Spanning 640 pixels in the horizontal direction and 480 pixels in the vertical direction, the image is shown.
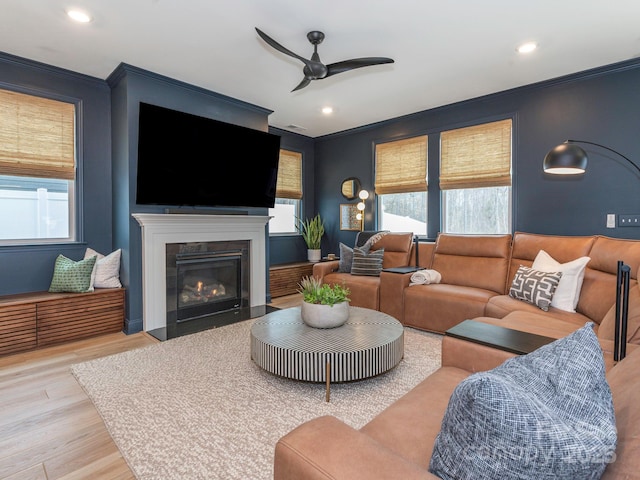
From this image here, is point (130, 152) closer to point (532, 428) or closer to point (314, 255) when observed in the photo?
point (314, 255)

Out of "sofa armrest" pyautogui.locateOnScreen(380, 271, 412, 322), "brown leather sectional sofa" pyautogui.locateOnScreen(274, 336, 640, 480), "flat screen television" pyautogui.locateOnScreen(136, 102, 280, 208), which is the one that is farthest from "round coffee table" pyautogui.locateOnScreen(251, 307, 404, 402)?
"flat screen television" pyautogui.locateOnScreen(136, 102, 280, 208)

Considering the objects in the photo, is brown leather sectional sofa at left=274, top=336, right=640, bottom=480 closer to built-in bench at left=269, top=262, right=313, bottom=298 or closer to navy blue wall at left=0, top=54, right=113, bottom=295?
navy blue wall at left=0, top=54, right=113, bottom=295

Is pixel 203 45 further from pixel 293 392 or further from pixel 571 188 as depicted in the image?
pixel 571 188

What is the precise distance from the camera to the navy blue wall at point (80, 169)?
128 inches

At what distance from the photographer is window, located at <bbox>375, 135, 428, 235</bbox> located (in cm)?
478

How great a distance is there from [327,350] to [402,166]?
11.5 feet

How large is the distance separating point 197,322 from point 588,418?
12.3ft

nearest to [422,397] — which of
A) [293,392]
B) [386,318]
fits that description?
[293,392]

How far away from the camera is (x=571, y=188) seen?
3.57 meters

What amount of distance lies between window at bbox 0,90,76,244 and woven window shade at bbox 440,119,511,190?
4.37 m

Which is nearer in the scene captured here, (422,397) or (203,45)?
(422,397)

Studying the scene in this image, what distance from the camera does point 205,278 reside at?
4.16 metres

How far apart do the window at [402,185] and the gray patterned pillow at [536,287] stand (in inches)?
73.5

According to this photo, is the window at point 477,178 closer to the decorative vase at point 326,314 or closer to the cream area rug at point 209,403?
the cream area rug at point 209,403
